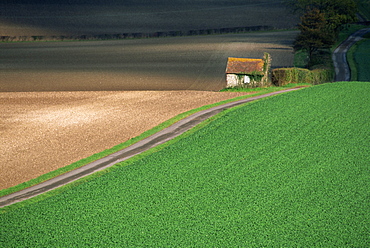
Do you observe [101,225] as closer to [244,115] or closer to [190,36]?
[244,115]

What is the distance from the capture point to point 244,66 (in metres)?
30.0

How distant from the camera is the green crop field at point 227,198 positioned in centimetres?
1038

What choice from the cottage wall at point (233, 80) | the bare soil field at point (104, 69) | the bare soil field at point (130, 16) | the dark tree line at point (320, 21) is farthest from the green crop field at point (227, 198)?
the bare soil field at point (130, 16)

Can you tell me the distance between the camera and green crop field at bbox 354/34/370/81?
139ft

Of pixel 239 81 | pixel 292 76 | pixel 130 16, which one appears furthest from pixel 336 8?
pixel 239 81

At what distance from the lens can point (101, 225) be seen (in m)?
11.1

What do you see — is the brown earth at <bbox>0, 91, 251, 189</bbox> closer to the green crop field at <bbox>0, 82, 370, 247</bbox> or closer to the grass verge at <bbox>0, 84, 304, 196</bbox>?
the grass verge at <bbox>0, 84, 304, 196</bbox>

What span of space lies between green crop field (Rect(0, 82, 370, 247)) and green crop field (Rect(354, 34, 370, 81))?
2571 cm

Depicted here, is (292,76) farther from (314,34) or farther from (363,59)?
(363,59)

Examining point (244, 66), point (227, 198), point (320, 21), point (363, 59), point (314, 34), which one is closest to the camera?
point (227, 198)

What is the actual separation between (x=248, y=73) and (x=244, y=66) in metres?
0.84

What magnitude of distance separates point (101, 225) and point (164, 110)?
1315cm

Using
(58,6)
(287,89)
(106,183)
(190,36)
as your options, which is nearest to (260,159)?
(106,183)

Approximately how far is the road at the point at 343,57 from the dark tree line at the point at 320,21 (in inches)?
78.9
